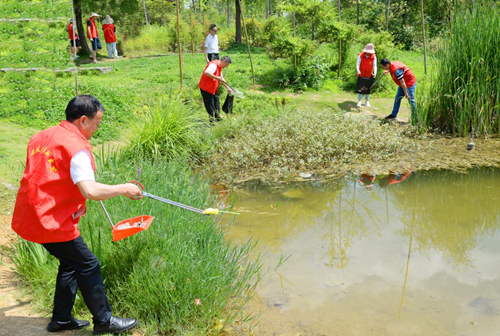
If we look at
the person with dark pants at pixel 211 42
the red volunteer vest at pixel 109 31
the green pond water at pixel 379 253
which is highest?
the red volunteer vest at pixel 109 31

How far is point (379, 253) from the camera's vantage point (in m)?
4.59

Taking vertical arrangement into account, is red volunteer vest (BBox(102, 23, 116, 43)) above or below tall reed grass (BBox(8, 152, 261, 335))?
above

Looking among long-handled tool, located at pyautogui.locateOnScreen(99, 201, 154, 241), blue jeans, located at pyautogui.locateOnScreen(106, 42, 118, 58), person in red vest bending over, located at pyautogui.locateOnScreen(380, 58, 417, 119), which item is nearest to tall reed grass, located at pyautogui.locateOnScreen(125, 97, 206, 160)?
long-handled tool, located at pyautogui.locateOnScreen(99, 201, 154, 241)

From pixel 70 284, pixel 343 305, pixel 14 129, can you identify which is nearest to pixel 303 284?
pixel 343 305

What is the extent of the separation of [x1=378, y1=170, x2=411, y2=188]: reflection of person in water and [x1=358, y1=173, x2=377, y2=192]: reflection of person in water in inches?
5.4

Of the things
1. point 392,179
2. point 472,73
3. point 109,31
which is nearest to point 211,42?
point 109,31

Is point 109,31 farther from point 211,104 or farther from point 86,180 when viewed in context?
point 86,180

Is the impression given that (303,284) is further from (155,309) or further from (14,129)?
(14,129)

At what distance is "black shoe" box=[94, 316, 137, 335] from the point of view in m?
2.91

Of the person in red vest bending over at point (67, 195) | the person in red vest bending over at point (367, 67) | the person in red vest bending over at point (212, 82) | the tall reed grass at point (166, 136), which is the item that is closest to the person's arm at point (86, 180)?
the person in red vest bending over at point (67, 195)

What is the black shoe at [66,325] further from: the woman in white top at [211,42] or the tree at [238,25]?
the tree at [238,25]

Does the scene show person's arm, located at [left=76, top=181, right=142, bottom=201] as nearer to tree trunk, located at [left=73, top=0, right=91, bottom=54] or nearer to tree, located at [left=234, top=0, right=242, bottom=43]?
tree trunk, located at [left=73, top=0, right=91, bottom=54]

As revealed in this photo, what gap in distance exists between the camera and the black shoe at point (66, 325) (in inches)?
116

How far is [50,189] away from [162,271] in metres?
0.97
